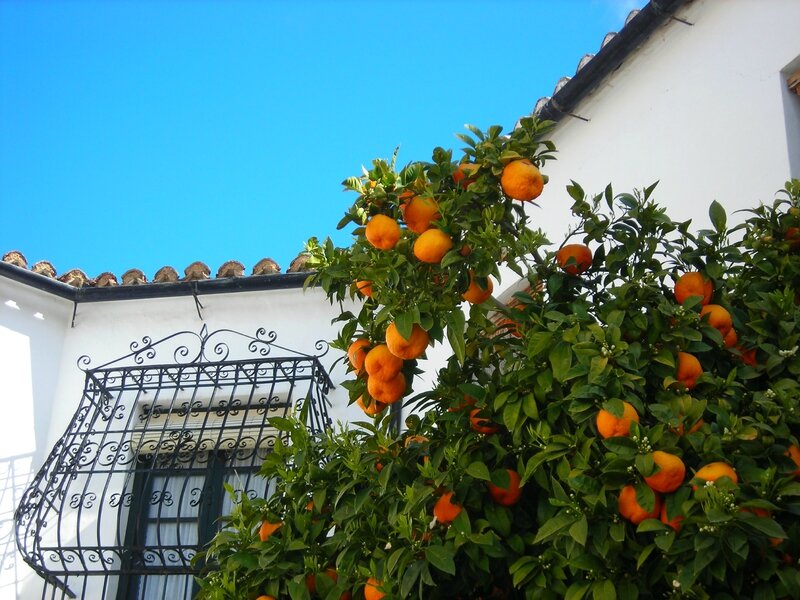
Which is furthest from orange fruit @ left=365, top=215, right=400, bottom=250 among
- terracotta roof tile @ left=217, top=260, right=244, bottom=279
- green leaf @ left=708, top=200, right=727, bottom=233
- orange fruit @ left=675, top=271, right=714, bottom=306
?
terracotta roof tile @ left=217, top=260, right=244, bottom=279

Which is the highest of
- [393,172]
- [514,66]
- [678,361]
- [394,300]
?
[514,66]

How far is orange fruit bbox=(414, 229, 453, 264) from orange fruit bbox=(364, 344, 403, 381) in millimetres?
319

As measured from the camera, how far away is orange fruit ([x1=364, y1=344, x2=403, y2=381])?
3266mm

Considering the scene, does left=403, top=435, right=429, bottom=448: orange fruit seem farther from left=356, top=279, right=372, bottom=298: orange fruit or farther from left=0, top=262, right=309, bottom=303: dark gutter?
left=0, top=262, right=309, bottom=303: dark gutter

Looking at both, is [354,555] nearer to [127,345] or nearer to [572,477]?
[572,477]

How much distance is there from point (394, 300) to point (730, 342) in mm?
1019

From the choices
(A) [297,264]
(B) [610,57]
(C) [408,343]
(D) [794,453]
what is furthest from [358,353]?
(A) [297,264]

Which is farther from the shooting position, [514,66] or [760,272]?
[514,66]

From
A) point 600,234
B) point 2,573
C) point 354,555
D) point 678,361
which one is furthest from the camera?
point 2,573

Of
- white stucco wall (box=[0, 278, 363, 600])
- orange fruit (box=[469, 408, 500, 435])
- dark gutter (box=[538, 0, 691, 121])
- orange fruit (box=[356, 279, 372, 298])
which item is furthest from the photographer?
white stucco wall (box=[0, 278, 363, 600])

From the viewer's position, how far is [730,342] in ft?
10.3

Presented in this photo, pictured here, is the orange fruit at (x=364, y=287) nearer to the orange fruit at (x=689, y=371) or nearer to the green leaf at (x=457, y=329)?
the green leaf at (x=457, y=329)

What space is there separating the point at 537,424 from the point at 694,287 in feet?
2.23

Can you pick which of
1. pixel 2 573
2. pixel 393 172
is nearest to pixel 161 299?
pixel 2 573
